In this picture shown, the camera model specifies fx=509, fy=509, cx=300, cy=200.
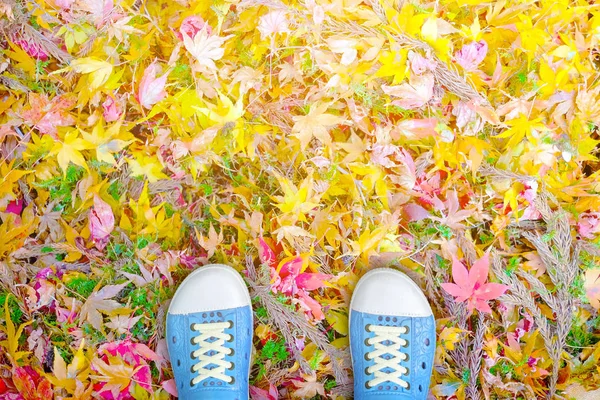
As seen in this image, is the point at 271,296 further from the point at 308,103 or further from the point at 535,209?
the point at 535,209

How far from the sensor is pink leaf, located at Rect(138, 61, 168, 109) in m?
1.22

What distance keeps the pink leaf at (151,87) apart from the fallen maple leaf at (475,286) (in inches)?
32.0

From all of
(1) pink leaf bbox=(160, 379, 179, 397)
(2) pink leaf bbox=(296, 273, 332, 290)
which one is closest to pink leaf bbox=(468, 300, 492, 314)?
(2) pink leaf bbox=(296, 273, 332, 290)

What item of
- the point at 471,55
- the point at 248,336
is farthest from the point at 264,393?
the point at 471,55

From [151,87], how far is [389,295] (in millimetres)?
767

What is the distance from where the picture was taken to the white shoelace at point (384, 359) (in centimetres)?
128

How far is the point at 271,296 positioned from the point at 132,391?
412 mm

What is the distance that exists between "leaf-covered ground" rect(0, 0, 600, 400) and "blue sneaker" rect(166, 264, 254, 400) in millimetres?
50

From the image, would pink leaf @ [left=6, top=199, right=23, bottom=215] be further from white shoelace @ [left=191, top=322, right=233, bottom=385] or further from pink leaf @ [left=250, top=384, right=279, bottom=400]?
pink leaf @ [left=250, top=384, right=279, bottom=400]

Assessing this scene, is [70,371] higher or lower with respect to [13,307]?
lower

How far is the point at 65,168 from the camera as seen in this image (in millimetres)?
1230

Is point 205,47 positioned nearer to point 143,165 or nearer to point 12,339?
point 143,165

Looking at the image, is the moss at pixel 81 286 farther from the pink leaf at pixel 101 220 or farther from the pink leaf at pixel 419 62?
the pink leaf at pixel 419 62

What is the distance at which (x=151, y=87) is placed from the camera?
122 centimetres
